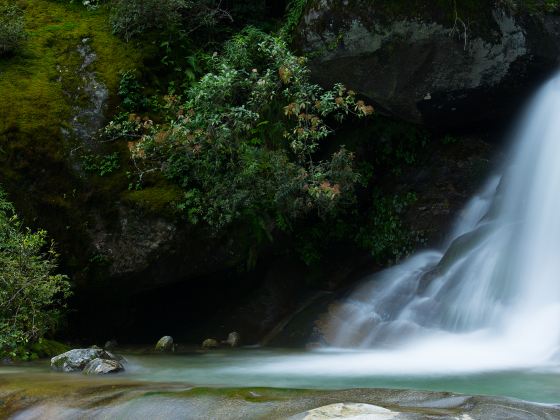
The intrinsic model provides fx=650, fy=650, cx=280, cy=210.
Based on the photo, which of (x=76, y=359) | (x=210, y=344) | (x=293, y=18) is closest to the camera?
(x=76, y=359)

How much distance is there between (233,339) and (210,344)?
1.16 ft

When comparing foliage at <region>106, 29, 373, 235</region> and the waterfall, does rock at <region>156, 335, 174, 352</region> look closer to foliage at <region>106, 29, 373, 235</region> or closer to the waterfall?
foliage at <region>106, 29, 373, 235</region>

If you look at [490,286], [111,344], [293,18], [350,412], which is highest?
[293,18]

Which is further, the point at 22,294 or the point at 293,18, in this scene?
the point at 293,18

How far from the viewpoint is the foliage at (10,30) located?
30.5ft

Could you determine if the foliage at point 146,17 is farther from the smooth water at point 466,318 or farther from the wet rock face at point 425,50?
the smooth water at point 466,318

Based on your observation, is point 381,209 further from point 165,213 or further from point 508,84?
point 165,213

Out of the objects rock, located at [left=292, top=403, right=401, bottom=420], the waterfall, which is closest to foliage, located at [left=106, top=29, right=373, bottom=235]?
the waterfall

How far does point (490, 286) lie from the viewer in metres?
8.48

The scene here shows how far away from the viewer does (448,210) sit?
10445 millimetres

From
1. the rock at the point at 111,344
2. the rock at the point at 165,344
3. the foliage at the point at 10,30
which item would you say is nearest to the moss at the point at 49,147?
the foliage at the point at 10,30

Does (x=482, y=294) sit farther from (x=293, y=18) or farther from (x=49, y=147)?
(x=49, y=147)

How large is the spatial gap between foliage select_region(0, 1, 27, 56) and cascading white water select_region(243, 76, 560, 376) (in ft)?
19.5

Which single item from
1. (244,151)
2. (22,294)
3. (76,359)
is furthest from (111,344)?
(244,151)
